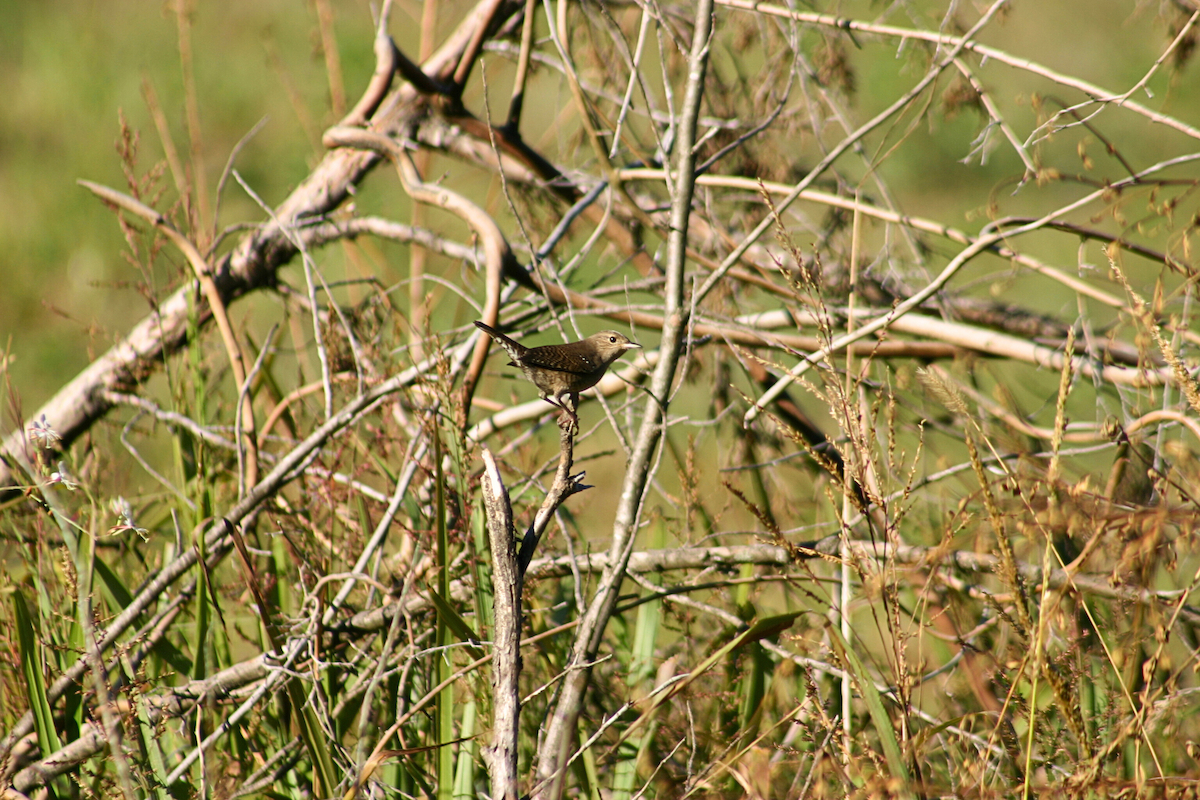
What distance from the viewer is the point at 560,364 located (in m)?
2.36

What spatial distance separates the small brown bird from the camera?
2.31 meters

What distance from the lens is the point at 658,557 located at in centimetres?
222

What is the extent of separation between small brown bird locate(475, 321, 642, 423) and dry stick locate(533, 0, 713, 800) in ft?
1.96

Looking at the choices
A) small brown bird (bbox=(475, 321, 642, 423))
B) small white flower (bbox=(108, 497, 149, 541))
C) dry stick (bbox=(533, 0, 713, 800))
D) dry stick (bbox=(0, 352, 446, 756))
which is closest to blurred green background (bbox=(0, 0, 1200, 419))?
small brown bird (bbox=(475, 321, 642, 423))

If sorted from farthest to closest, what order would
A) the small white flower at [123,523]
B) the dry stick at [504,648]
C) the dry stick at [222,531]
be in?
the dry stick at [222,531] < the small white flower at [123,523] < the dry stick at [504,648]

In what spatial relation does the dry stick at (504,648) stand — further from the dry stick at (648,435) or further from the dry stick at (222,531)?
the dry stick at (222,531)

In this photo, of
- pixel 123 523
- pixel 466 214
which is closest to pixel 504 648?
pixel 123 523

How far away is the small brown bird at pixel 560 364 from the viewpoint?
7.59 ft

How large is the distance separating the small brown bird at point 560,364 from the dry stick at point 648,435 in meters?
0.60

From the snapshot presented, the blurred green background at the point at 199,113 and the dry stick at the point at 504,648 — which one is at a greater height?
the blurred green background at the point at 199,113

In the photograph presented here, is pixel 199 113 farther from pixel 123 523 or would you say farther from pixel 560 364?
pixel 123 523

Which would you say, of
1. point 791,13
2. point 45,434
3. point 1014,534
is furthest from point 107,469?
point 1014,534


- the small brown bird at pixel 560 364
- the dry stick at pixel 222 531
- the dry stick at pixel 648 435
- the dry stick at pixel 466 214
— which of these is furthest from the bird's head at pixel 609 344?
the dry stick at pixel 648 435

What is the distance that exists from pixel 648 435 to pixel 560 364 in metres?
0.81
